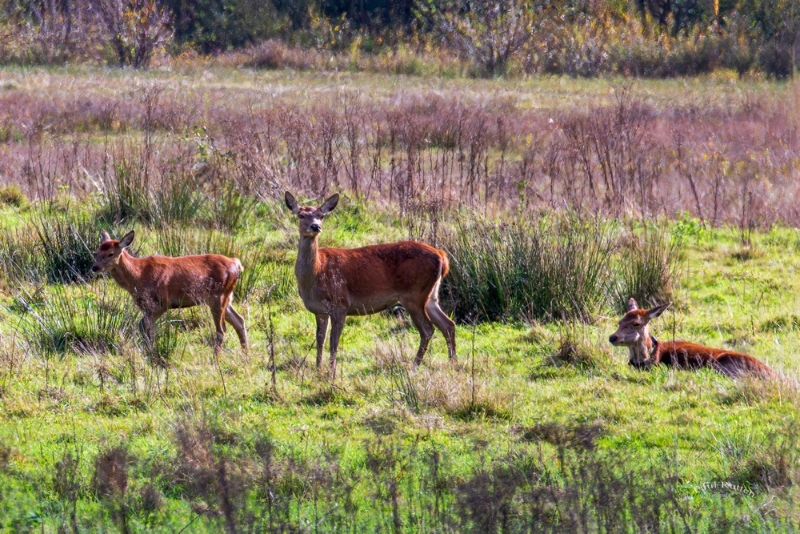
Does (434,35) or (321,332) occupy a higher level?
(321,332)

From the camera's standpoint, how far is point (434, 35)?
42.3 m

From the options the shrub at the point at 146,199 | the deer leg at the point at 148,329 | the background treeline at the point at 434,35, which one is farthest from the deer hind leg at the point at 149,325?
the background treeline at the point at 434,35

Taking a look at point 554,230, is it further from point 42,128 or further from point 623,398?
point 42,128

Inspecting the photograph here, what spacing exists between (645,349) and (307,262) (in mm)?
2867

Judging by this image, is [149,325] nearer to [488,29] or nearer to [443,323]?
[443,323]

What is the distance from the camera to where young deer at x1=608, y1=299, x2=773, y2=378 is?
864 centimetres

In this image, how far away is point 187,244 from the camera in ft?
38.9

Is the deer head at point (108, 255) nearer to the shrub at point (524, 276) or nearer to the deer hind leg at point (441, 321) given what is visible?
the deer hind leg at point (441, 321)

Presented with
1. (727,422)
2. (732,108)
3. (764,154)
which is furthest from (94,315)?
(732,108)

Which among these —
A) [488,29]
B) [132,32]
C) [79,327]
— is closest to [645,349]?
[79,327]

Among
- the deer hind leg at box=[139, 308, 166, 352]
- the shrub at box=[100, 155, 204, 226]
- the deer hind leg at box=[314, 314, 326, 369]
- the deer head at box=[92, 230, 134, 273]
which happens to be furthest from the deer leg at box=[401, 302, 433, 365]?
the shrub at box=[100, 155, 204, 226]

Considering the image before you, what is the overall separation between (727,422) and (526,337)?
274cm

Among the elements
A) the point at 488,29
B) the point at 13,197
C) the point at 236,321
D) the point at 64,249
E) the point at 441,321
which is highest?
the point at 441,321

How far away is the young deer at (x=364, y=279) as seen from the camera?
9.27m
